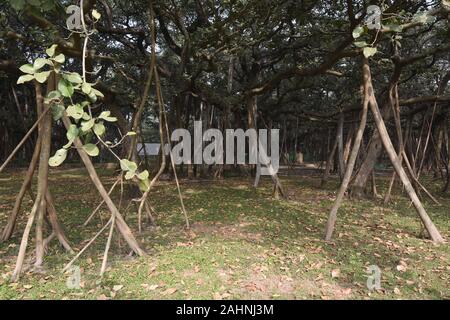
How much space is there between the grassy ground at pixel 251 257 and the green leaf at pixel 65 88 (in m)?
1.82

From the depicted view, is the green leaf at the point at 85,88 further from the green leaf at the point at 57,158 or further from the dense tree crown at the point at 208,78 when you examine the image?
the green leaf at the point at 57,158

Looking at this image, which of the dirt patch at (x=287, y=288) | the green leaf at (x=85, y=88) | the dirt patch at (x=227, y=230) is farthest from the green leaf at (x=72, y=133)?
the dirt patch at (x=227, y=230)

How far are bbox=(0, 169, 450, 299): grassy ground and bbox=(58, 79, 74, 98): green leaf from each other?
5.97 ft

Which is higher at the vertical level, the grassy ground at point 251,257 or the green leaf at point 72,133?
the green leaf at point 72,133

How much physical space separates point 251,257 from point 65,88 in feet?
8.84

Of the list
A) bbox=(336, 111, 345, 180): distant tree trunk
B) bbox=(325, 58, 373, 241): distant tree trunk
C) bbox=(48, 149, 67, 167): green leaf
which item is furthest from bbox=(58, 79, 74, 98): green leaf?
bbox=(336, 111, 345, 180): distant tree trunk

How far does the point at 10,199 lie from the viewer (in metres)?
7.53

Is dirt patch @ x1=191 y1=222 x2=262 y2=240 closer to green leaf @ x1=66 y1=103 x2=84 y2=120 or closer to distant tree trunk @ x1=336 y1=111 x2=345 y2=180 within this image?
green leaf @ x1=66 y1=103 x2=84 y2=120

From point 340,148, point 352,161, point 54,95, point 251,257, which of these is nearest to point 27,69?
point 54,95

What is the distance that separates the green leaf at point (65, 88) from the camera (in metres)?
2.21

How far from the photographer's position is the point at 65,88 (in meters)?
2.23

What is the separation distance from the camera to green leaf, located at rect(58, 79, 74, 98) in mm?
2213

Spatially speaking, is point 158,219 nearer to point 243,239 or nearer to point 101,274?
point 243,239

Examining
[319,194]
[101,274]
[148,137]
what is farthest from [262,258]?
[148,137]
